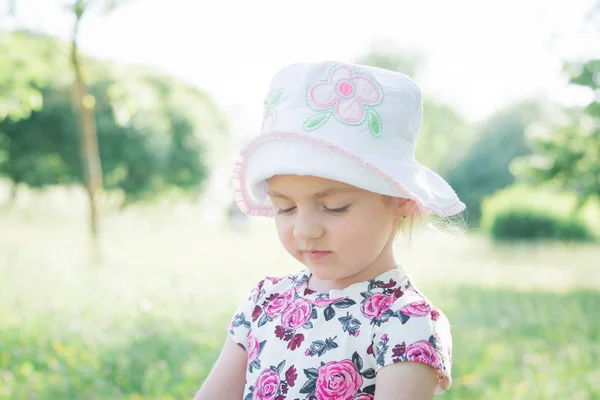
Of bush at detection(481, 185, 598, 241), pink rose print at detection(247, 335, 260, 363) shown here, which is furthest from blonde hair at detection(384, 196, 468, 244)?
bush at detection(481, 185, 598, 241)

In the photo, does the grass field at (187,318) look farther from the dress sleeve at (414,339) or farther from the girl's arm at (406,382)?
the girl's arm at (406,382)

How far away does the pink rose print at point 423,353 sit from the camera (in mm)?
1490

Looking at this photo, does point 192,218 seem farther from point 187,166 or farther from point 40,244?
point 40,244

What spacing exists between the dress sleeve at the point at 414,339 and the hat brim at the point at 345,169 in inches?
9.2

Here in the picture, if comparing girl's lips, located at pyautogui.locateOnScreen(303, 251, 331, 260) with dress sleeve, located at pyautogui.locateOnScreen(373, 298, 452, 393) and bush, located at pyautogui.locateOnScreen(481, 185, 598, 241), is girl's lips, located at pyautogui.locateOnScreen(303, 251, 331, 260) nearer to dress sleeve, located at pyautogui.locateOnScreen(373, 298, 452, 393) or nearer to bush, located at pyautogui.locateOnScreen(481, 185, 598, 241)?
dress sleeve, located at pyautogui.locateOnScreen(373, 298, 452, 393)

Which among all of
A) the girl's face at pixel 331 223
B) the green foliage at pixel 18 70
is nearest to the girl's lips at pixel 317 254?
the girl's face at pixel 331 223

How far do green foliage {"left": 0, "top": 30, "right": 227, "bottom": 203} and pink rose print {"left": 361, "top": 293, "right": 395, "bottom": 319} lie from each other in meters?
14.4

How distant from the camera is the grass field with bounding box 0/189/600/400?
3.52 meters

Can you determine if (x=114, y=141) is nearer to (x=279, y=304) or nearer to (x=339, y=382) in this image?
(x=279, y=304)

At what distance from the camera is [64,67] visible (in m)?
11.3

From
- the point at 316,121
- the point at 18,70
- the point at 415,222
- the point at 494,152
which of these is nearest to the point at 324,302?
the point at 415,222

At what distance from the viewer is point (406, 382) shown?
149cm

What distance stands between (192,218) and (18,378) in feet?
53.5

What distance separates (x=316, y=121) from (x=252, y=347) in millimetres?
596
